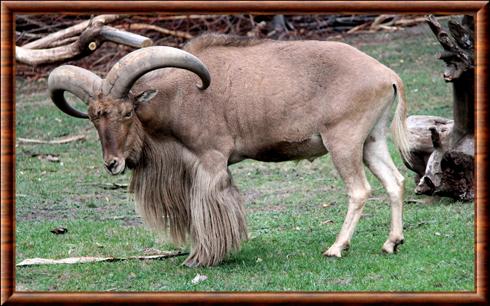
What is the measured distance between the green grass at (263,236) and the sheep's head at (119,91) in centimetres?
117

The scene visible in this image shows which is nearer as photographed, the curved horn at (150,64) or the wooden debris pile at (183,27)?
the curved horn at (150,64)

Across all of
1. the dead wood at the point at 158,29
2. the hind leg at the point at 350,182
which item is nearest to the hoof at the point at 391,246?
the hind leg at the point at 350,182

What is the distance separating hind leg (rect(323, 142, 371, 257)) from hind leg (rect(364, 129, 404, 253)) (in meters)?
0.27

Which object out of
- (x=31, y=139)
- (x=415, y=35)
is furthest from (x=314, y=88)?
(x=415, y=35)

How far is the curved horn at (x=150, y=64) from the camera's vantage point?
795cm

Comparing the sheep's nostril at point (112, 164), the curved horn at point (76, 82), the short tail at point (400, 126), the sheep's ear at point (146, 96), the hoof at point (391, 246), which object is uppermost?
the curved horn at point (76, 82)

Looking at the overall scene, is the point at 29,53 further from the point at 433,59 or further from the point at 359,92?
the point at 433,59

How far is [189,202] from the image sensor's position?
28.2 feet

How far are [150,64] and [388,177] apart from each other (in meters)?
2.56

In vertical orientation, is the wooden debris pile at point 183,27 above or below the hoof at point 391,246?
below

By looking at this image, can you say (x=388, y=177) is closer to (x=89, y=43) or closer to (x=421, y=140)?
(x=421, y=140)

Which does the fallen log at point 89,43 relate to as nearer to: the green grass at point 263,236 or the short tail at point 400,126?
the green grass at point 263,236

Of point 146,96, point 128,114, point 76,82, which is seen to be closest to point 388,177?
point 146,96

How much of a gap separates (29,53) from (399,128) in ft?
17.6
